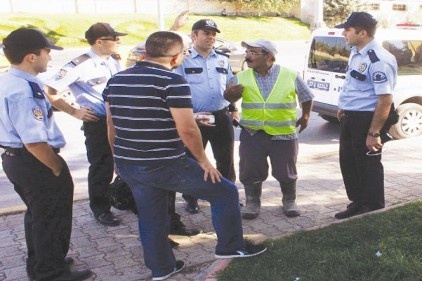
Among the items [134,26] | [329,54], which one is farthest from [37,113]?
[134,26]

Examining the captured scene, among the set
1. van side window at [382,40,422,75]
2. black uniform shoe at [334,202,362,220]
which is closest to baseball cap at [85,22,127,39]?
black uniform shoe at [334,202,362,220]

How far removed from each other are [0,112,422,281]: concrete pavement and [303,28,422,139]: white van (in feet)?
4.75

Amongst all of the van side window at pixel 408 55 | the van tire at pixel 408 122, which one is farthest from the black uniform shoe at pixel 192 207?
the van side window at pixel 408 55

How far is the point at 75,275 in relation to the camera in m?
3.67

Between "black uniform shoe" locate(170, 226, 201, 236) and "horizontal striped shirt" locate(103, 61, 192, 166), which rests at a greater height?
"horizontal striped shirt" locate(103, 61, 192, 166)

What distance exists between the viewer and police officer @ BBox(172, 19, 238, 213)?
464 cm

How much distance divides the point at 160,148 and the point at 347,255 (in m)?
1.53

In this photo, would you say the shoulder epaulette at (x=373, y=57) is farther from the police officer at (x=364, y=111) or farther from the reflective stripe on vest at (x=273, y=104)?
the reflective stripe on vest at (x=273, y=104)

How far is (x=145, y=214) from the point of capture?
3.48m

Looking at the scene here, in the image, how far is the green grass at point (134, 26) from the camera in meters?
27.7

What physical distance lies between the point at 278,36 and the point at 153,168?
1212 inches

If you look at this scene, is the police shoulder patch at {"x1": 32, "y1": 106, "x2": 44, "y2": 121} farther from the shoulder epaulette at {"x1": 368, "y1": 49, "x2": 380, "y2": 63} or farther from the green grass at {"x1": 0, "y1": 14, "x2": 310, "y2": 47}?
the green grass at {"x1": 0, "y1": 14, "x2": 310, "y2": 47}

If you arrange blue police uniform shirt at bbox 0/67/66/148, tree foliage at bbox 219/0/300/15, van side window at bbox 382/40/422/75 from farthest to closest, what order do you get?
tree foliage at bbox 219/0/300/15 < van side window at bbox 382/40/422/75 < blue police uniform shirt at bbox 0/67/66/148

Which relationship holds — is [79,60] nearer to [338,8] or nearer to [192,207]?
[192,207]
